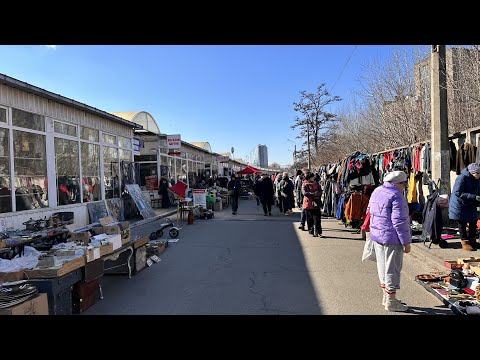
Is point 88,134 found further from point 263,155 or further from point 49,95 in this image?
point 263,155

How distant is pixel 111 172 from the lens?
15531mm

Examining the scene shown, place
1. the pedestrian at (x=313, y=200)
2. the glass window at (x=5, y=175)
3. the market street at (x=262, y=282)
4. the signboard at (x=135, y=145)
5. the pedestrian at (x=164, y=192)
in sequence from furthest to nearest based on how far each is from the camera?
the pedestrian at (x=164, y=192), the signboard at (x=135, y=145), the pedestrian at (x=313, y=200), the glass window at (x=5, y=175), the market street at (x=262, y=282)

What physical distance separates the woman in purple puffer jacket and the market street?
31 cm

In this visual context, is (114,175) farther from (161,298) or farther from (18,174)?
(161,298)

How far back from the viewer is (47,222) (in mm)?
8969

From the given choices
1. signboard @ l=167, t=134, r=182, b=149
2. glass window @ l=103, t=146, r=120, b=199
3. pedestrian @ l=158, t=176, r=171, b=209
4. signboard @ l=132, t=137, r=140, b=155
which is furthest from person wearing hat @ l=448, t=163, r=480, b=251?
pedestrian @ l=158, t=176, r=171, b=209

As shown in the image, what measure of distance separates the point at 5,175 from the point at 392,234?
8608 millimetres

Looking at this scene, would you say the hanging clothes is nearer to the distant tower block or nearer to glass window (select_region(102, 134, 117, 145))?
glass window (select_region(102, 134, 117, 145))

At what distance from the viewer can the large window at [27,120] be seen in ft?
31.0

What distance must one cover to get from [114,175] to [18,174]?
653 centimetres

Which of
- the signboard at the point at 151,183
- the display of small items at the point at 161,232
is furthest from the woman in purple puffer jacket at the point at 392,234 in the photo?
the signboard at the point at 151,183

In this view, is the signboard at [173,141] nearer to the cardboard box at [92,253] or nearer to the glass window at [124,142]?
the glass window at [124,142]

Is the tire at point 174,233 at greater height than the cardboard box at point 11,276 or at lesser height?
lesser
